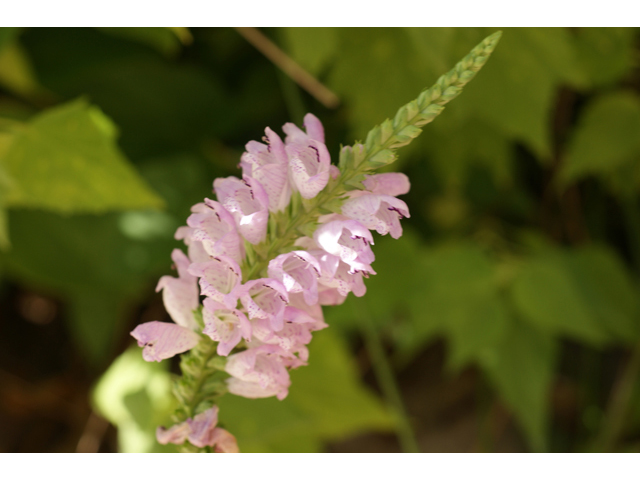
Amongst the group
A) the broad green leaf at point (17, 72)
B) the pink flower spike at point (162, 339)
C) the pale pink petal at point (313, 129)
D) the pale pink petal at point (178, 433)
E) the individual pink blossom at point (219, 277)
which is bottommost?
the broad green leaf at point (17, 72)

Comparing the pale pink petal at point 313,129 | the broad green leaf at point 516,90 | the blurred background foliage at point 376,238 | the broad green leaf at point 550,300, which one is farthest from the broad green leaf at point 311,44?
the broad green leaf at point 550,300

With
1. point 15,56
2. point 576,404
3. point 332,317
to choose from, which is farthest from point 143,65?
point 576,404

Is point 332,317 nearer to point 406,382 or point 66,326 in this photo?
point 406,382

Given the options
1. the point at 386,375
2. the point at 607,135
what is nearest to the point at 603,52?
the point at 607,135

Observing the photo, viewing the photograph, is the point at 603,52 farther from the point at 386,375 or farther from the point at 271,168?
the point at 271,168

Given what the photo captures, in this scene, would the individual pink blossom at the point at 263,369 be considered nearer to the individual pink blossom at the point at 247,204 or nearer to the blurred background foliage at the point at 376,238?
the individual pink blossom at the point at 247,204

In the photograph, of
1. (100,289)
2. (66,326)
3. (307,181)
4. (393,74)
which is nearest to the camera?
(307,181)
